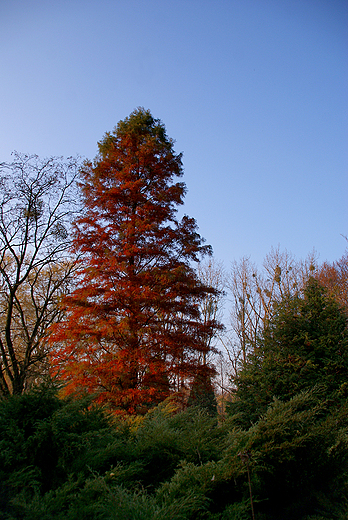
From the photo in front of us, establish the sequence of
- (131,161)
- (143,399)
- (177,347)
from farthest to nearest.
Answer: (131,161), (177,347), (143,399)

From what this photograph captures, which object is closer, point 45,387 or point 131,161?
point 45,387

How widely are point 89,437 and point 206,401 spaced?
645 inches

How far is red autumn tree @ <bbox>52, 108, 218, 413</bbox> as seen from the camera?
8008 mm

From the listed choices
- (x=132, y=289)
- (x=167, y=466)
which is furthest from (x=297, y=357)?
(x=132, y=289)

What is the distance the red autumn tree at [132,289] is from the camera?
315 inches

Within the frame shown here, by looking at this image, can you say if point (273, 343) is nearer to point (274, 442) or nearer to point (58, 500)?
point (274, 442)

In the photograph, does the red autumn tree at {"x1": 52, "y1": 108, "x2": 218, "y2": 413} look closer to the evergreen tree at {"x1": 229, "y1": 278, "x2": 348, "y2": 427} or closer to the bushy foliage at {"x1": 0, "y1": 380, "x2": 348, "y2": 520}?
the evergreen tree at {"x1": 229, "y1": 278, "x2": 348, "y2": 427}

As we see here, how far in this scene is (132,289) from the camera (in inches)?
324

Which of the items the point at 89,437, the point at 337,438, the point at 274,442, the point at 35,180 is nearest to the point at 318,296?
the point at 337,438

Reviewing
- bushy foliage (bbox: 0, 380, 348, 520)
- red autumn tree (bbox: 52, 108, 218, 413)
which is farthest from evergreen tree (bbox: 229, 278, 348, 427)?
red autumn tree (bbox: 52, 108, 218, 413)

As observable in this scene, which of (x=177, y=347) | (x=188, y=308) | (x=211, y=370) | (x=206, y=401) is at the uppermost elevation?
(x=188, y=308)

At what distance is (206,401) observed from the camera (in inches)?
698

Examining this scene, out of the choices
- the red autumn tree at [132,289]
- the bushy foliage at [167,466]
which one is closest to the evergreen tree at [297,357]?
the bushy foliage at [167,466]

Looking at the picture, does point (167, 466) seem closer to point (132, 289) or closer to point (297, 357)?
point (297, 357)
